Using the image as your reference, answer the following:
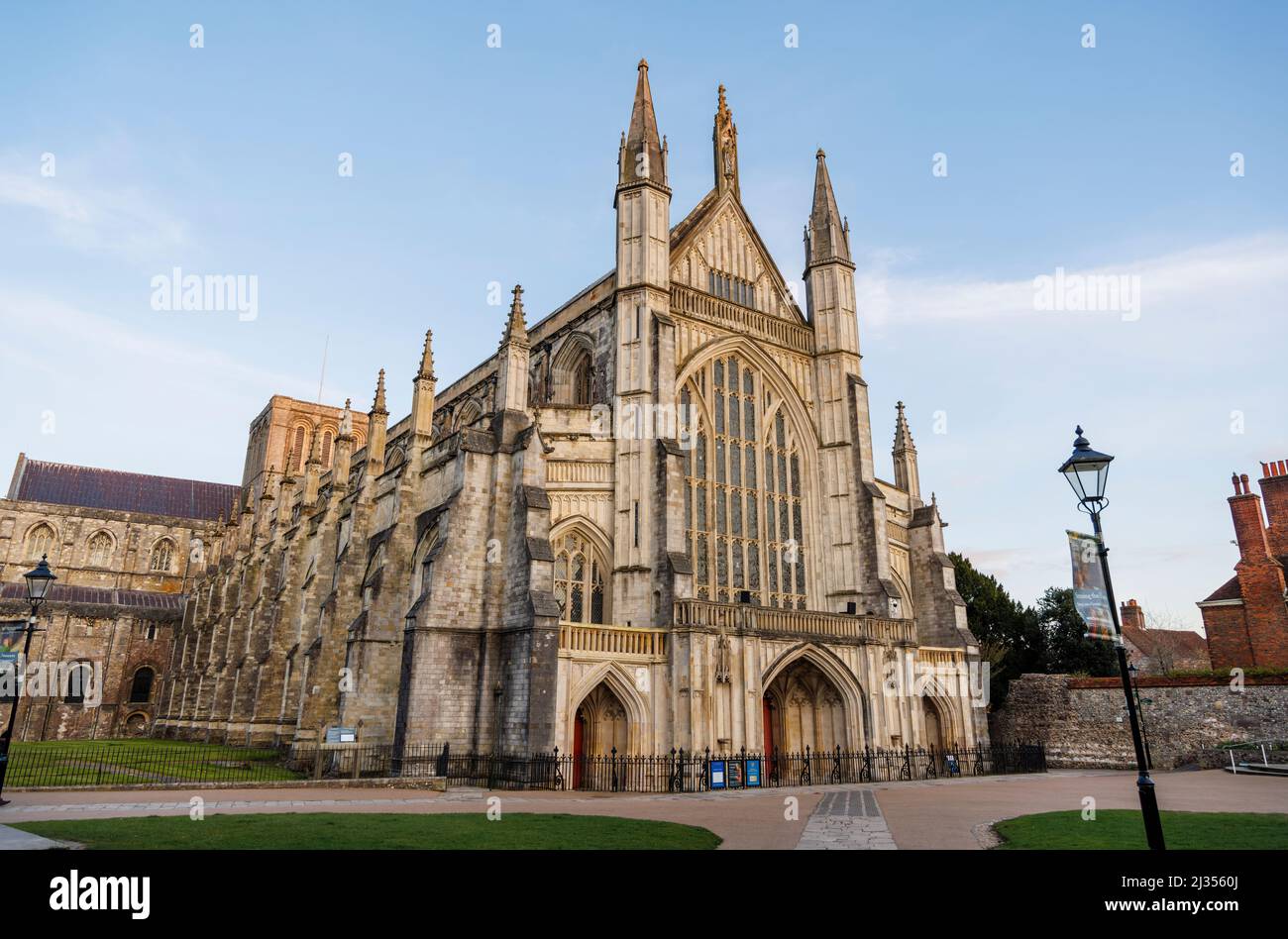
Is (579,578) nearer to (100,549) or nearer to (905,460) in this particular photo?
(905,460)

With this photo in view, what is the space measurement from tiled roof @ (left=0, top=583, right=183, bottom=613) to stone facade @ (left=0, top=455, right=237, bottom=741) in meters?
0.07

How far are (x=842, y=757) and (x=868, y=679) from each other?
253cm

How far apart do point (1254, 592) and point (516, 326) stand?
2872 cm

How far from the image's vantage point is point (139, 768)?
75.9ft

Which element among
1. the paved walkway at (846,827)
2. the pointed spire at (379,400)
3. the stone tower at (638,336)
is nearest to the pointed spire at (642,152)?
the stone tower at (638,336)

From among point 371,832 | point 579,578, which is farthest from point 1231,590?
point 371,832

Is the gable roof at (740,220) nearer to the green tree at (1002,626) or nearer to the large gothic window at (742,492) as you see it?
the large gothic window at (742,492)

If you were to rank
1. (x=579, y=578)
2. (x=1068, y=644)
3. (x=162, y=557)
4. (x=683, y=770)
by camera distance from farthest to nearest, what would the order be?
(x=162, y=557)
(x=1068, y=644)
(x=579, y=578)
(x=683, y=770)

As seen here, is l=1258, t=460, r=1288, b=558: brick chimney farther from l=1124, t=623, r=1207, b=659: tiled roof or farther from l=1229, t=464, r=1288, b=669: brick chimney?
l=1124, t=623, r=1207, b=659: tiled roof

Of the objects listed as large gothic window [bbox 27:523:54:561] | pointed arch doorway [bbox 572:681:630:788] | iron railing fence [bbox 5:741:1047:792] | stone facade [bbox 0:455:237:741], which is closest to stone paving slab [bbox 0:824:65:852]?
iron railing fence [bbox 5:741:1047:792]

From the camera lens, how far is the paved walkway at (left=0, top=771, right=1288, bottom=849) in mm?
12031

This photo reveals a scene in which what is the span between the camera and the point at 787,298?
111 feet

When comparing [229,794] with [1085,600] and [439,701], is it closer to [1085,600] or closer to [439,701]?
[439,701]
